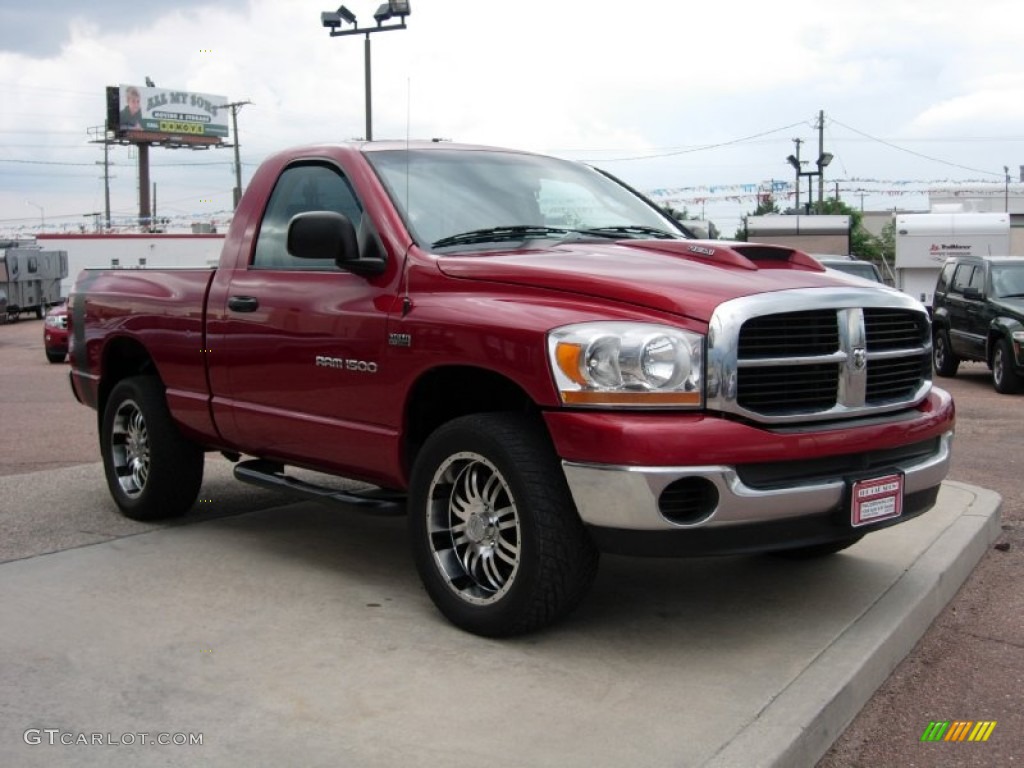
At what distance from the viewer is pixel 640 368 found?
12.9 feet

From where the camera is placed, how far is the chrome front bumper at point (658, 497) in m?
3.84

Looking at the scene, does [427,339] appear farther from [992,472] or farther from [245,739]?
[992,472]

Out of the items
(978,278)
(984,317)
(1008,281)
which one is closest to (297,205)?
(984,317)

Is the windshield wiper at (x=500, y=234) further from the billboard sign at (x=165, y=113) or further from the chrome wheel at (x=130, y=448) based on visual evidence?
the billboard sign at (x=165, y=113)

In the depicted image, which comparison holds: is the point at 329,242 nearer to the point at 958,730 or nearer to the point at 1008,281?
the point at 958,730

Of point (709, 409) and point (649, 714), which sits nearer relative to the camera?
point (649, 714)

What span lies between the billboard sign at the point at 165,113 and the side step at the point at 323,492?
353 ft

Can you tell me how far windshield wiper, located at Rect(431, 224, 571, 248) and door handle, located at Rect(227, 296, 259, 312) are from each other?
1073mm

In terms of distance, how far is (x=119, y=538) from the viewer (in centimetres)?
595

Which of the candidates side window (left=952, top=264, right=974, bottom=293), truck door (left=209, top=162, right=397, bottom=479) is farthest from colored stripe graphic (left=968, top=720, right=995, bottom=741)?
side window (left=952, top=264, right=974, bottom=293)

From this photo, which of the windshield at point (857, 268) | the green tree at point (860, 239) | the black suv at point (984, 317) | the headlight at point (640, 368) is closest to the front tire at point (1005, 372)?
the black suv at point (984, 317)

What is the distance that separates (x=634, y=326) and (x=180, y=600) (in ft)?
7.47

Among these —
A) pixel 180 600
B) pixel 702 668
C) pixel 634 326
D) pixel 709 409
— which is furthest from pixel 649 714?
pixel 180 600

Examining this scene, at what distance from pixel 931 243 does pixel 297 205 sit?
20.9 m
